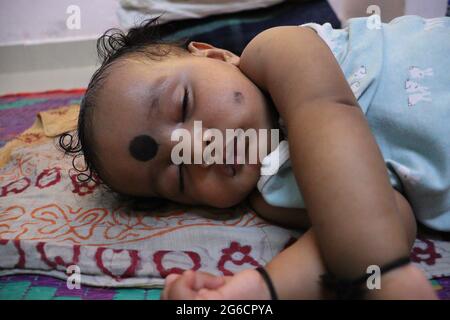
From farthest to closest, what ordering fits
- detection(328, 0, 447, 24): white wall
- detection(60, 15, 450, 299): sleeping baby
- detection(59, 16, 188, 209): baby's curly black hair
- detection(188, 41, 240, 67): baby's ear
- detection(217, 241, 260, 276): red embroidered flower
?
detection(328, 0, 447, 24): white wall, detection(188, 41, 240, 67): baby's ear, detection(59, 16, 188, 209): baby's curly black hair, detection(217, 241, 260, 276): red embroidered flower, detection(60, 15, 450, 299): sleeping baby

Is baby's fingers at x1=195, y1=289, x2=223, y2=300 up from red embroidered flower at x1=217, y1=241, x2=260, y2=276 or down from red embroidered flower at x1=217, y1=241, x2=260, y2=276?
up

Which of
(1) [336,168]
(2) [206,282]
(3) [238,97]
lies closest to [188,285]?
(2) [206,282]

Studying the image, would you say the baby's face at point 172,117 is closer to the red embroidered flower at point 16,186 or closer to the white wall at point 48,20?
the red embroidered flower at point 16,186

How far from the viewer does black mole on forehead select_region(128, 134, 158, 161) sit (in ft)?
2.62

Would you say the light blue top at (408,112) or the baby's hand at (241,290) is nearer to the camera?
the baby's hand at (241,290)

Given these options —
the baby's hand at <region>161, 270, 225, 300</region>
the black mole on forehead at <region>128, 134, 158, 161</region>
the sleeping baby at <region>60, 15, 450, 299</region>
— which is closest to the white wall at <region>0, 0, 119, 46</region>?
the sleeping baby at <region>60, 15, 450, 299</region>

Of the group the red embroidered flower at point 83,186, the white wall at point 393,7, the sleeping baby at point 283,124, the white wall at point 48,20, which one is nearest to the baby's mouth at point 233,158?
the sleeping baby at point 283,124

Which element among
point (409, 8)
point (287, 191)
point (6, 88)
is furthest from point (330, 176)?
point (6, 88)

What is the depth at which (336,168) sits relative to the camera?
1.84ft

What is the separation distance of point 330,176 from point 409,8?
4.16 feet

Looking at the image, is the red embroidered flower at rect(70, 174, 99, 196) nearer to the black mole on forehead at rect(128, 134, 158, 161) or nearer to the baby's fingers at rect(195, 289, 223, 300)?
the black mole on forehead at rect(128, 134, 158, 161)

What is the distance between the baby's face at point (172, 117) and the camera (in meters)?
0.79

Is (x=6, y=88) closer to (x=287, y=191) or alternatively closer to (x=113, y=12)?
(x=113, y=12)

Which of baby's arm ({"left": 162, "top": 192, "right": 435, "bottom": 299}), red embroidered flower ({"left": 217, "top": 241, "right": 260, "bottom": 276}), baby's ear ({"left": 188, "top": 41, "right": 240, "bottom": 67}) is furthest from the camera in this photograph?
baby's ear ({"left": 188, "top": 41, "right": 240, "bottom": 67})
